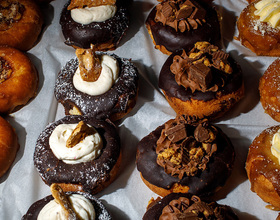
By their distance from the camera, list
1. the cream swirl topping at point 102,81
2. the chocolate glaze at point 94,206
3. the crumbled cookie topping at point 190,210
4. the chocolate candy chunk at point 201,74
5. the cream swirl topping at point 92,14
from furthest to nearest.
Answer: the cream swirl topping at point 92,14, the cream swirl topping at point 102,81, the chocolate candy chunk at point 201,74, the chocolate glaze at point 94,206, the crumbled cookie topping at point 190,210

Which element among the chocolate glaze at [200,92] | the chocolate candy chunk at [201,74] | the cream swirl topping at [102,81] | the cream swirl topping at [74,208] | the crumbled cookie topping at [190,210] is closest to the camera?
the crumbled cookie topping at [190,210]

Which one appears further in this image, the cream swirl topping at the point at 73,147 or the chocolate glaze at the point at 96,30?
the chocolate glaze at the point at 96,30

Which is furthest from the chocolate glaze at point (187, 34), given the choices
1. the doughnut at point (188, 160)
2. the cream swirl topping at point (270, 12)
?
the doughnut at point (188, 160)

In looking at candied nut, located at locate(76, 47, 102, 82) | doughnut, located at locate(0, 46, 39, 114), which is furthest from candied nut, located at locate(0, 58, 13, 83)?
candied nut, located at locate(76, 47, 102, 82)

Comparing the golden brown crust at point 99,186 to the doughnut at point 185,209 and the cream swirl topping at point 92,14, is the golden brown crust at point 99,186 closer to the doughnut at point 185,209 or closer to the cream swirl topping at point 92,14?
→ the doughnut at point 185,209

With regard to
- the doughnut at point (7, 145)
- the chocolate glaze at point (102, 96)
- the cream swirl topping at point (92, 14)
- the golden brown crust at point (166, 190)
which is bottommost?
the doughnut at point (7, 145)

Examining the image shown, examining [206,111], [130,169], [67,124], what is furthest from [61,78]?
[206,111]

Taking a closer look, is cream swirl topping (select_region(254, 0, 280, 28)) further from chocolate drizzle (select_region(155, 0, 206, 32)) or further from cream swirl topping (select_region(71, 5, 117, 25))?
cream swirl topping (select_region(71, 5, 117, 25))

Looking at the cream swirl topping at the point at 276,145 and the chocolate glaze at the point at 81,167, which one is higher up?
the cream swirl topping at the point at 276,145
